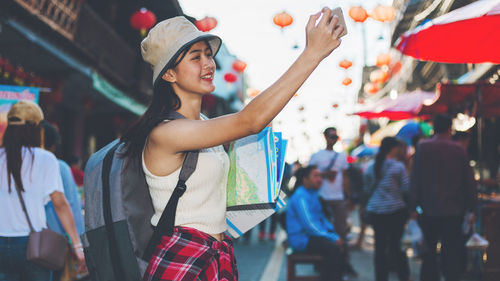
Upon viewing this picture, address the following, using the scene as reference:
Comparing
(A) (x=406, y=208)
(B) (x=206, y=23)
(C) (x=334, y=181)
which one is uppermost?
(B) (x=206, y=23)

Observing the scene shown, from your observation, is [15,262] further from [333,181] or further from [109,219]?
[333,181]

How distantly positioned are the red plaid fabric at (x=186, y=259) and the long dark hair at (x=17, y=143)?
6.06 feet

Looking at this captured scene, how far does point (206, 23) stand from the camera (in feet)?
44.9

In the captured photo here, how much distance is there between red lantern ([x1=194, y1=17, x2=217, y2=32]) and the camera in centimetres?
1361

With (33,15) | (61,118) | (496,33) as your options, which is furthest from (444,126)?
(61,118)

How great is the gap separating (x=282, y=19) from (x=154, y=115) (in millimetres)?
9430

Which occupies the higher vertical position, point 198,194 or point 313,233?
point 198,194

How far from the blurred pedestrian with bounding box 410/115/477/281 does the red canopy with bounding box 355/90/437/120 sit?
409 cm

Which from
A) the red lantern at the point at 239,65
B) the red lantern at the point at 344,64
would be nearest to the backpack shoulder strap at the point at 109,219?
the red lantern at the point at 344,64

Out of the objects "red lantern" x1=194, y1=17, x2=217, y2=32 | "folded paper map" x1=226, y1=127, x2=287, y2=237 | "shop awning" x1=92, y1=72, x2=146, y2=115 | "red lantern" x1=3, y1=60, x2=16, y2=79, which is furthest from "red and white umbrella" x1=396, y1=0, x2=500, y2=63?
"red lantern" x1=194, y1=17, x2=217, y2=32

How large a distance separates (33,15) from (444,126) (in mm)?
6257

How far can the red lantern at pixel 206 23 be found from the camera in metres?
13.6

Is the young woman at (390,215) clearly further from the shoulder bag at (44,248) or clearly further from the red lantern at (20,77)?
the red lantern at (20,77)

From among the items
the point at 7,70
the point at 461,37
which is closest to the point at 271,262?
the point at 7,70
